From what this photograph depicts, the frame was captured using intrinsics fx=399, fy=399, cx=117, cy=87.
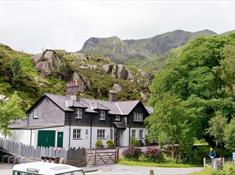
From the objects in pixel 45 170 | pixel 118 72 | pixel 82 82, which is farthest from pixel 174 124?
Result: pixel 118 72

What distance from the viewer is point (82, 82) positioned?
105 m

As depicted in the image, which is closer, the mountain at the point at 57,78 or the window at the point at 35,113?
the window at the point at 35,113

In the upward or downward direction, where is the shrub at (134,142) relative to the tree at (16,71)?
downward

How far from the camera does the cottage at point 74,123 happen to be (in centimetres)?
5181

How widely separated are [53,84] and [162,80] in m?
47.7

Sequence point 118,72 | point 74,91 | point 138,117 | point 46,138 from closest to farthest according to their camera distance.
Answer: point 46,138 → point 74,91 → point 138,117 → point 118,72

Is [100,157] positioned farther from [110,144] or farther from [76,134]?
[110,144]

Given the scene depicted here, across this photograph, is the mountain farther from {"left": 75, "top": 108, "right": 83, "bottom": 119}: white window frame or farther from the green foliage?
the green foliage

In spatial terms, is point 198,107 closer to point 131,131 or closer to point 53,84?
point 131,131

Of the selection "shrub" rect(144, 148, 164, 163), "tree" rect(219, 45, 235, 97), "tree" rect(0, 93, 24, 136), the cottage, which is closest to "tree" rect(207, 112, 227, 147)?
"tree" rect(219, 45, 235, 97)

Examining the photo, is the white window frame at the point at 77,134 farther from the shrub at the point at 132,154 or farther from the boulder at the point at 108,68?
the boulder at the point at 108,68

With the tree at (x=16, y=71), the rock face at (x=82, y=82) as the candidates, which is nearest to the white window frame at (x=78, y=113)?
the tree at (x=16, y=71)

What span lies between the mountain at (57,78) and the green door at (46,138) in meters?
21.7

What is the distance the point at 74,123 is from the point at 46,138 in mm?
4436
